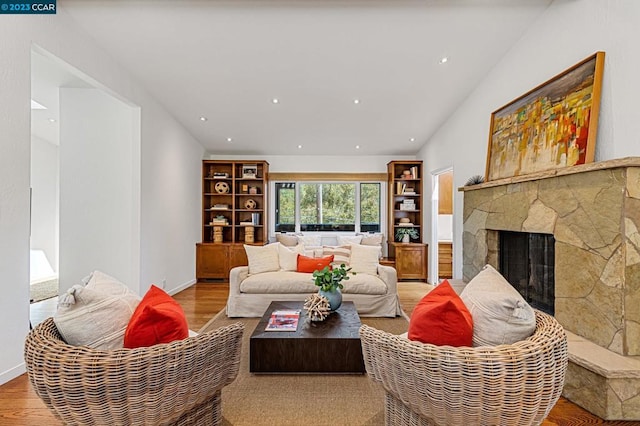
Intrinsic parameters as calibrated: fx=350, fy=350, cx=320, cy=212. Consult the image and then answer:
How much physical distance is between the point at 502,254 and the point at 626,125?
1793 millimetres

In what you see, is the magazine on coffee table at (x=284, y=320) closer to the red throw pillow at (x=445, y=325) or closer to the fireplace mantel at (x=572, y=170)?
the red throw pillow at (x=445, y=325)

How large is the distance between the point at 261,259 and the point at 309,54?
2489 mm

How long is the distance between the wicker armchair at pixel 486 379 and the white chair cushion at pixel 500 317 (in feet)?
0.20

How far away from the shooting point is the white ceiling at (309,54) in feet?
10.3

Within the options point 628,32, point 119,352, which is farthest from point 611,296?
point 119,352

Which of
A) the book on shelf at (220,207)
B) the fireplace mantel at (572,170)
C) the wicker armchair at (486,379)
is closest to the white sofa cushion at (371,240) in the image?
the fireplace mantel at (572,170)

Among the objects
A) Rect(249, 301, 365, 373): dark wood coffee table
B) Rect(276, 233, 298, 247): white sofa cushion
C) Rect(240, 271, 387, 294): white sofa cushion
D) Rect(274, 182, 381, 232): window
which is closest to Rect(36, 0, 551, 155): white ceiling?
Rect(274, 182, 381, 232): window

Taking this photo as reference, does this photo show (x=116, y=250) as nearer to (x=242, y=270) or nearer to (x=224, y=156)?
(x=242, y=270)

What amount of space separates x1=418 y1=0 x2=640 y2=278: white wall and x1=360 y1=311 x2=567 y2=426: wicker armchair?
1.83 m

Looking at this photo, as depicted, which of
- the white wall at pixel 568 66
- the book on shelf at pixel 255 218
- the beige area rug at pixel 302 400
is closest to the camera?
the beige area rug at pixel 302 400

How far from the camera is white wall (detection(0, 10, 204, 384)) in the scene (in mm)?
2537

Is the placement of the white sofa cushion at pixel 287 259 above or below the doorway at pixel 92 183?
below

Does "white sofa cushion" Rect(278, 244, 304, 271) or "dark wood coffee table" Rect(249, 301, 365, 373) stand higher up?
"white sofa cushion" Rect(278, 244, 304, 271)

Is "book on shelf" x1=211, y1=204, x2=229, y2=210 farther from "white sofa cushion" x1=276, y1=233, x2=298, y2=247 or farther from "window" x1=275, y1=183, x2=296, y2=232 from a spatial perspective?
"white sofa cushion" x1=276, y1=233, x2=298, y2=247
